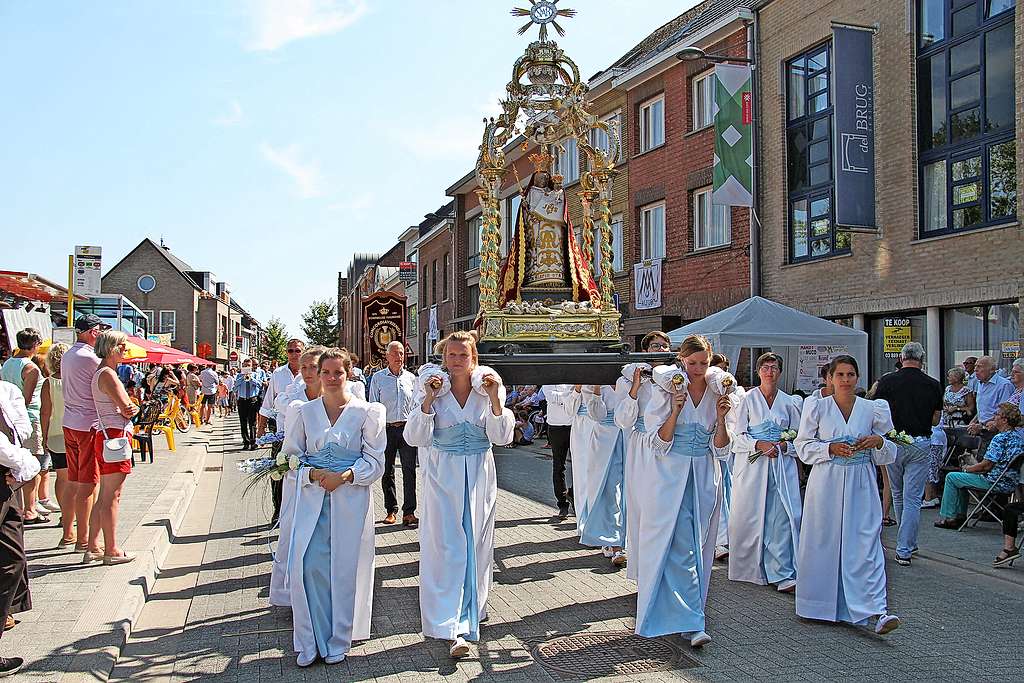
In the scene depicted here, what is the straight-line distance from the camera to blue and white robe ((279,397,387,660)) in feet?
19.0

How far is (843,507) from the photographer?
677 cm

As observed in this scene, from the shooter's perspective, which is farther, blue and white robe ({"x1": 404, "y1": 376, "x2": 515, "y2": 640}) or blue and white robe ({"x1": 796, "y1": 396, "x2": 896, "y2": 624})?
blue and white robe ({"x1": 796, "y1": 396, "x2": 896, "y2": 624})

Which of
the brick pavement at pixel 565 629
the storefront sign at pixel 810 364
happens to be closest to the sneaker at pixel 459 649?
the brick pavement at pixel 565 629

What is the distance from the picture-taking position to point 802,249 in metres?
18.7

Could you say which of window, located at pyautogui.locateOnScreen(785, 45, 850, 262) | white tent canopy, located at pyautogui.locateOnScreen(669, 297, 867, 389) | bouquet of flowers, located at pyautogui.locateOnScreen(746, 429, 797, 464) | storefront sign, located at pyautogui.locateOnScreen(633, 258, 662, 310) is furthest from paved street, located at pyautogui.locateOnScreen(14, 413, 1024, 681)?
storefront sign, located at pyautogui.locateOnScreen(633, 258, 662, 310)

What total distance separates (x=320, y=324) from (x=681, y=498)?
86.9 m

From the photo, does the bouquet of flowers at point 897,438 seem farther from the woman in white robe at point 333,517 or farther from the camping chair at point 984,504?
the woman in white robe at point 333,517

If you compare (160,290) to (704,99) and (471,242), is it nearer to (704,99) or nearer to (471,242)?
(471,242)

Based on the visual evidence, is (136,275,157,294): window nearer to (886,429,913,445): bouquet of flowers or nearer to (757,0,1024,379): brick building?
(757,0,1024,379): brick building

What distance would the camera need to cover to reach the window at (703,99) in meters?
21.7

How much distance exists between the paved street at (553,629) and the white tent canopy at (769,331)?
5.09m

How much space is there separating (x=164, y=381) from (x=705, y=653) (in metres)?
23.8

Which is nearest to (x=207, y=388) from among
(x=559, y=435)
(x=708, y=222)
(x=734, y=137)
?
(x=708, y=222)

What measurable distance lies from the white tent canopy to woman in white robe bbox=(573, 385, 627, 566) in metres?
5.33
